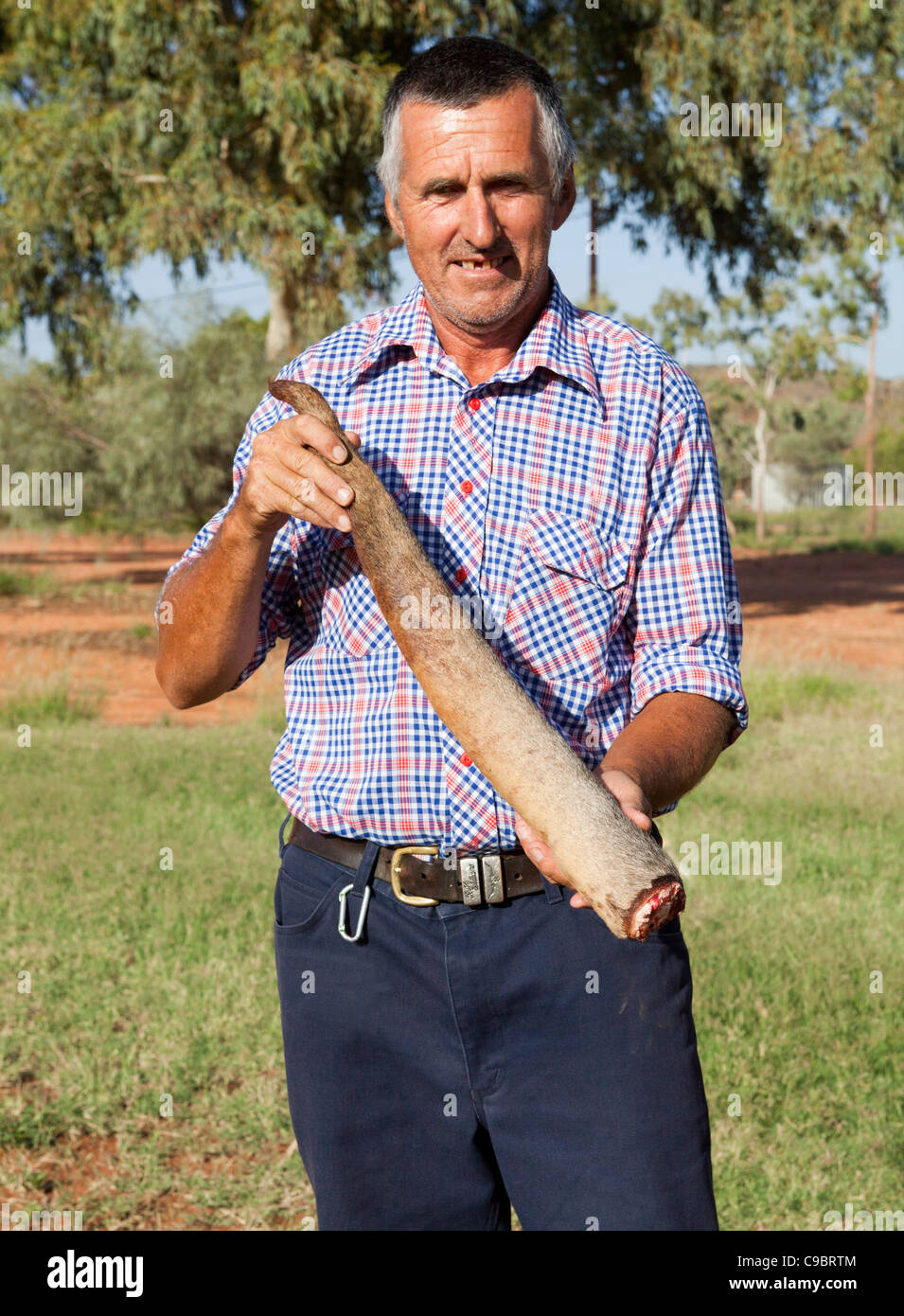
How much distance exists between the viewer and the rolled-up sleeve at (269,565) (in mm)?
2174

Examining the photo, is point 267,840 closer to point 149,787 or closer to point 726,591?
point 149,787

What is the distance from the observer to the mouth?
2025 mm

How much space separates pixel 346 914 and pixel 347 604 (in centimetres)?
49

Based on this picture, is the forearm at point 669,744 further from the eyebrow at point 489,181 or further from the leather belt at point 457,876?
the eyebrow at point 489,181

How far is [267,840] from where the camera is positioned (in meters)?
7.24

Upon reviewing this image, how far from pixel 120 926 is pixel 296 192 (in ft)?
35.4

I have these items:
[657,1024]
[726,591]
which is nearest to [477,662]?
[726,591]

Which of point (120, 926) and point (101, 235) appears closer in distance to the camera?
point (120, 926)

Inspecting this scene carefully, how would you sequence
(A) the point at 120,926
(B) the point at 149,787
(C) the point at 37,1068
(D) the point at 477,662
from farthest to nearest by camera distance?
(B) the point at 149,787 → (A) the point at 120,926 → (C) the point at 37,1068 → (D) the point at 477,662

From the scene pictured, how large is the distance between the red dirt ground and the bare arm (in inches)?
357

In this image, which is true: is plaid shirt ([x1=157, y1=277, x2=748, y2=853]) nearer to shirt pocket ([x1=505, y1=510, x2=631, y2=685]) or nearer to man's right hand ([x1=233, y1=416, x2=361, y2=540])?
shirt pocket ([x1=505, y1=510, x2=631, y2=685])

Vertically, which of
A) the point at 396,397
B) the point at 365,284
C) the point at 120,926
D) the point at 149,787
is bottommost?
the point at 149,787

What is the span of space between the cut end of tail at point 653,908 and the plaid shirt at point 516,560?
0.31 m

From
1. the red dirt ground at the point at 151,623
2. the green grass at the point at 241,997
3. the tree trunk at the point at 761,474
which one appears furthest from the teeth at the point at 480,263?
the tree trunk at the point at 761,474
